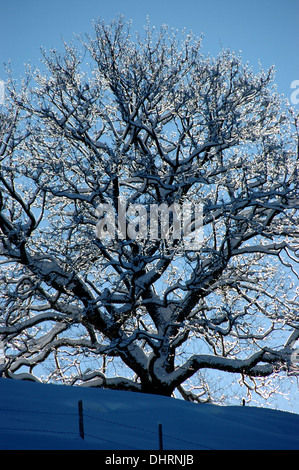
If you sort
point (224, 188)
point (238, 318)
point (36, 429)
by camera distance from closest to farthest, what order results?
point (36, 429)
point (238, 318)
point (224, 188)

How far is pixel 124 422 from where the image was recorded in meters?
10.3

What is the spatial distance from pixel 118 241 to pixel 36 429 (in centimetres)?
592

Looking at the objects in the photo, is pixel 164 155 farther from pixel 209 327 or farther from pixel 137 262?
pixel 209 327

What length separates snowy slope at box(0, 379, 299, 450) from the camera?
8.38m

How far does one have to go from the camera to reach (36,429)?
8484mm

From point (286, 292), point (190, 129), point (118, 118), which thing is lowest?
point (286, 292)

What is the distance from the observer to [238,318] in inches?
568

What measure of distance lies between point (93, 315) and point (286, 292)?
569 centimetres

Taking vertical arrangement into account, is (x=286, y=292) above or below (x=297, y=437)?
above

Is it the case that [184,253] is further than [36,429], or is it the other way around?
[184,253]

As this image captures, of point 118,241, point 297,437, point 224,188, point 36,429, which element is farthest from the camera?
point 224,188

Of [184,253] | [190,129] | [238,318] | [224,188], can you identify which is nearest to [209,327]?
[238,318]

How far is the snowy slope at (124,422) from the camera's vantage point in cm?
838
